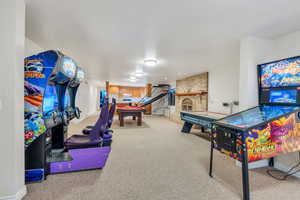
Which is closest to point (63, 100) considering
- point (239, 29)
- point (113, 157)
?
point (113, 157)

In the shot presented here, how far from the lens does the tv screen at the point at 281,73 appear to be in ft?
6.52

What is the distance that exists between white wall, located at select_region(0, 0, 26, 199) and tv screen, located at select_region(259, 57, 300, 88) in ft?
12.1

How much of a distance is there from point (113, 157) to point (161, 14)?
2812mm

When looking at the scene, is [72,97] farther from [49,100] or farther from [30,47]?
[30,47]

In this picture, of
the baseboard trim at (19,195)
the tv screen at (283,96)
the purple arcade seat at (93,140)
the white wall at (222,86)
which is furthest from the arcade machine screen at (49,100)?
the white wall at (222,86)

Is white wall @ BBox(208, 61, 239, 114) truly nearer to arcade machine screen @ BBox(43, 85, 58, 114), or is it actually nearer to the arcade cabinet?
the arcade cabinet

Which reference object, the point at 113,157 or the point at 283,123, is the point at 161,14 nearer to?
the point at 283,123

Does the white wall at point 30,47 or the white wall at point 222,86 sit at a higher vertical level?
the white wall at point 30,47

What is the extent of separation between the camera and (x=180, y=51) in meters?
3.34

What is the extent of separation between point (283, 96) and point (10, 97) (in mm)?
3757

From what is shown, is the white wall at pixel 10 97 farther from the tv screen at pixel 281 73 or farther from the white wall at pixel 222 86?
the white wall at pixel 222 86

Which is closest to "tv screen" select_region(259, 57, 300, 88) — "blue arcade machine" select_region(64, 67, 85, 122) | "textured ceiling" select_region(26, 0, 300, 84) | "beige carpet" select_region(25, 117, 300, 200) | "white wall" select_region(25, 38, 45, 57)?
"textured ceiling" select_region(26, 0, 300, 84)

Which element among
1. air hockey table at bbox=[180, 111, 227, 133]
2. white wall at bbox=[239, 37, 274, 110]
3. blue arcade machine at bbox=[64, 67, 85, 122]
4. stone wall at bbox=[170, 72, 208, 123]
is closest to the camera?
white wall at bbox=[239, 37, 274, 110]

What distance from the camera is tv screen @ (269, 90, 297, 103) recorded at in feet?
6.53
